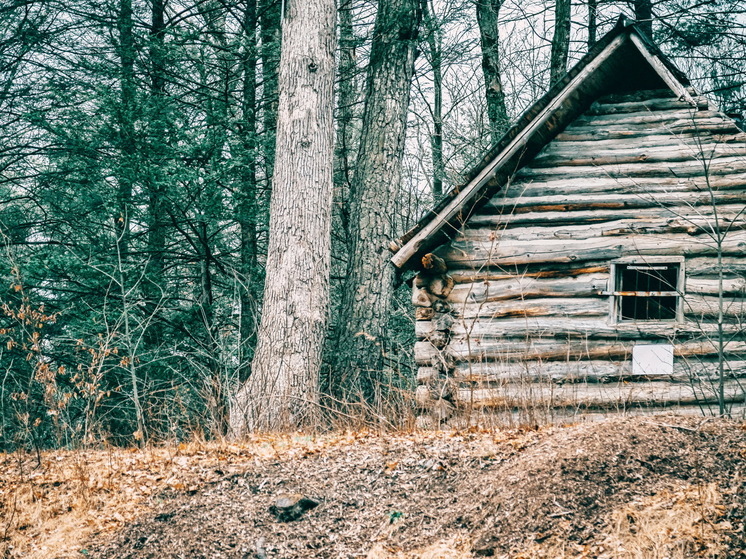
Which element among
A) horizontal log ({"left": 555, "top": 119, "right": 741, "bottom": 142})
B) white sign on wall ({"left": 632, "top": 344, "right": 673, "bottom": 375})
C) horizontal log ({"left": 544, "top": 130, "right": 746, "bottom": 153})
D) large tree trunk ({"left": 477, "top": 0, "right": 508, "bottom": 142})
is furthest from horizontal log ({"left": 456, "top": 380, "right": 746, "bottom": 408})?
large tree trunk ({"left": 477, "top": 0, "right": 508, "bottom": 142})

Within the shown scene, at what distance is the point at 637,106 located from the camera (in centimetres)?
754

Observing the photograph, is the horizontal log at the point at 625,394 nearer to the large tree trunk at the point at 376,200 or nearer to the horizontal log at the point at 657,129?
the large tree trunk at the point at 376,200

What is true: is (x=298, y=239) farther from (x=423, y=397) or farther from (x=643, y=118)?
(x=643, y=118)

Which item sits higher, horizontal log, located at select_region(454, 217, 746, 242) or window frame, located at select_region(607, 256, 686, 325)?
horizontal log, located at select_region(454, 217, 746, 242)

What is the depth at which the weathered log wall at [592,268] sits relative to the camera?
6.88 m

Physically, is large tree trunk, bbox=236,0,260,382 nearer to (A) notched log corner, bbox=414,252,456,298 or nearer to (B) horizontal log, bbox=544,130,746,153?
(A) notched log corner, bbox=414,252,456,298

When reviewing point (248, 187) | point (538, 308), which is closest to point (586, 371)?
point (538, 308)

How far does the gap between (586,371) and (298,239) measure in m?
3.69

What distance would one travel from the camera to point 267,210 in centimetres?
1102

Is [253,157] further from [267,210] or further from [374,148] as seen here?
[374,148]

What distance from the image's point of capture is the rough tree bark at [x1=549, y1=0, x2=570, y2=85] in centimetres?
1338

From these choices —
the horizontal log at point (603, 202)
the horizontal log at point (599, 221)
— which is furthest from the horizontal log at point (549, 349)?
the horizontal log at point (603, 202)

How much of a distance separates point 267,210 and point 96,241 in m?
3.12

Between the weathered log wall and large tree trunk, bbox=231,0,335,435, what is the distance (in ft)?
4.32
